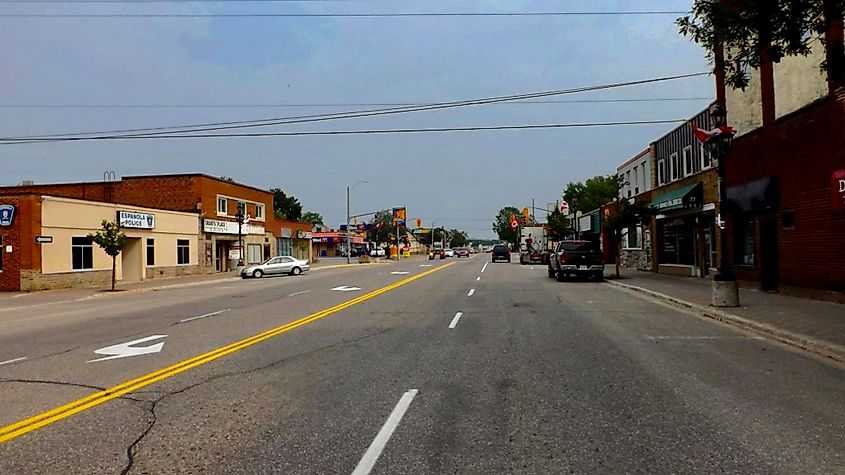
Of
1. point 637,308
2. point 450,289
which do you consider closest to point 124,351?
point 637,308

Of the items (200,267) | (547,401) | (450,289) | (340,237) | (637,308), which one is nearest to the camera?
(547,401)

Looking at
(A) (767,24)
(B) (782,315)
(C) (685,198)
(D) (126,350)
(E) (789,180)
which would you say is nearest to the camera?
(A) (767,24)

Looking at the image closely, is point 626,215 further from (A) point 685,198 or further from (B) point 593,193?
(B) point 593,193

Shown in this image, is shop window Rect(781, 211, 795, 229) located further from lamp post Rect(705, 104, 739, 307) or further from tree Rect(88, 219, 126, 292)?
tree Rect(88, 219, 126, 292)

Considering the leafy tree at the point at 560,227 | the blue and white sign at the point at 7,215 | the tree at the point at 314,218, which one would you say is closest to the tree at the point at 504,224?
the tree at the point at 314,218

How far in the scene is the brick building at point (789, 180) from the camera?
662 inches

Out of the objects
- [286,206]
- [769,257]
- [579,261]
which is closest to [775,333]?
[769,257]

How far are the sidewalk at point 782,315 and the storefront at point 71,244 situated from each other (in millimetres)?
27365

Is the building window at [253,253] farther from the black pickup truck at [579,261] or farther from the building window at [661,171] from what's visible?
the building window at [661,171]

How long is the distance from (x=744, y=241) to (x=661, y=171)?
12129mm

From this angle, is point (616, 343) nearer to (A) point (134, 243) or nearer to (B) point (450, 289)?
(B) point (450, 289)

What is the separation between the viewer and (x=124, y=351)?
1129 cm

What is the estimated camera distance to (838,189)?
611 inches

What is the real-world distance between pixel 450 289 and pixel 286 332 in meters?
13.0
